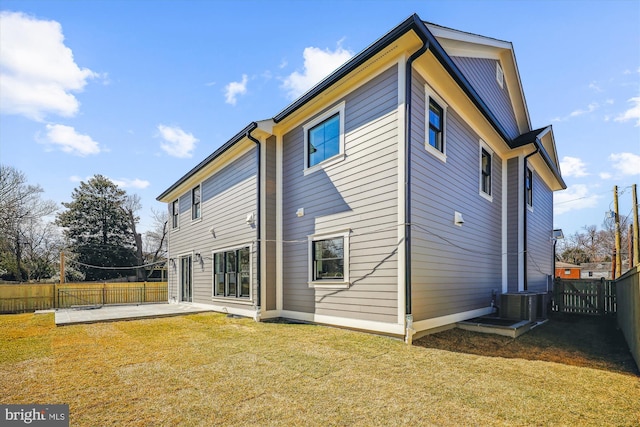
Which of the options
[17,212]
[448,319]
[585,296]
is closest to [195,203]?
[448,319]

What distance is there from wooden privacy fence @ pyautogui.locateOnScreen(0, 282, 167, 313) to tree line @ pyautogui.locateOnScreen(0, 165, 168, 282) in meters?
10.0

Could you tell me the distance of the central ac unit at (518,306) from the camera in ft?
25.4

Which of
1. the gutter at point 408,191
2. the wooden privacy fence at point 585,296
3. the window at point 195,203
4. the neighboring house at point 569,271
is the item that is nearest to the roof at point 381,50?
the gutter at point 408,191

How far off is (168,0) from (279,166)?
4579 mm

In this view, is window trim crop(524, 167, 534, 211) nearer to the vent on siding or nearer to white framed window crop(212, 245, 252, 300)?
the vent on siding

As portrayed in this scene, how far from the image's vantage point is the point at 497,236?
977 cm

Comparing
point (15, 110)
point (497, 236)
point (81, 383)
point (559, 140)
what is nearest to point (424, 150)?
point (497, 236)

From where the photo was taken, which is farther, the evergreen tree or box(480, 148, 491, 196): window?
the evergreen tree

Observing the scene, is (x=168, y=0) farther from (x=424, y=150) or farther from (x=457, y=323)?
(x=457, y=323)

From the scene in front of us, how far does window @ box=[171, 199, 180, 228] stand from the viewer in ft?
49.1

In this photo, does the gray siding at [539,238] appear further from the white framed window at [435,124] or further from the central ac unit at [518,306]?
the white framed window at [435,124]

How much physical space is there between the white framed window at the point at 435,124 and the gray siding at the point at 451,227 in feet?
0.50

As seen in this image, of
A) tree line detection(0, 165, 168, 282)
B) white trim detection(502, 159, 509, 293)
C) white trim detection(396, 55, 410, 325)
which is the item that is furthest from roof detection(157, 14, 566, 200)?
tree line detection(0, 165, 168, 282)

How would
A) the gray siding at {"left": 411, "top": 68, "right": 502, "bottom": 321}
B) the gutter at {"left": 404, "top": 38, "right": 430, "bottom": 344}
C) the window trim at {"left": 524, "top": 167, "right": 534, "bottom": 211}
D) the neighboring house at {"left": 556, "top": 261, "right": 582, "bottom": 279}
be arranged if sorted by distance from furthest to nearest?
the neighboring house at {"left": 556, "top": 261, "right": 582, "bottom": 279} < the window trim at {"left": 524, "top": 167, "right": 534, "bottom": 211} < the gray siding at {"left": 411, "top": 68, "right": 502, "bottom": 321} < the gutter at {"left": 404, "top": 38, "right": 430, "bottom": 344}
